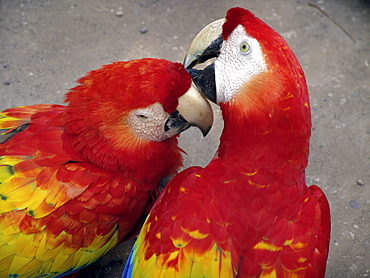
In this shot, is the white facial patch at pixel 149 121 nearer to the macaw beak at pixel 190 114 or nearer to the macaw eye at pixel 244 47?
the macaw beak at pixel 190 114

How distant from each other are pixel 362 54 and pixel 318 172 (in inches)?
42.2

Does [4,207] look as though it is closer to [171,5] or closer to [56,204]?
[56,204]

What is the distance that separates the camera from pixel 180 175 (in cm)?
164

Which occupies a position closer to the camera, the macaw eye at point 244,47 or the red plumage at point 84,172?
the macaw eye at point 244,47

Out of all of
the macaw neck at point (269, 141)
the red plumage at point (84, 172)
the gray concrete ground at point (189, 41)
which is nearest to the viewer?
the macaw neck at point (269, 141)

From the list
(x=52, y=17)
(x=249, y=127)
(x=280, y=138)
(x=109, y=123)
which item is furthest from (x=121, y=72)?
(x=52, y=17)

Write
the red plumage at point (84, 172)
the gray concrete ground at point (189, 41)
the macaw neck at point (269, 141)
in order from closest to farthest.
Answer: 1. the macaw neck at point (269, 141)
2. the red plumage at point (84, 172)
3. the gray concrete ground at point (189, 41)

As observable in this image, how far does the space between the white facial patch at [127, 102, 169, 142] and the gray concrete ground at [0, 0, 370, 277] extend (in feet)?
2.65

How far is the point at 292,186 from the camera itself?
1484 mm

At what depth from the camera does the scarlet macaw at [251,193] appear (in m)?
1.40

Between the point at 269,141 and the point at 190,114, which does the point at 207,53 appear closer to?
the point at 190,114

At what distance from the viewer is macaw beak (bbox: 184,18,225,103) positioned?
158 centimetres

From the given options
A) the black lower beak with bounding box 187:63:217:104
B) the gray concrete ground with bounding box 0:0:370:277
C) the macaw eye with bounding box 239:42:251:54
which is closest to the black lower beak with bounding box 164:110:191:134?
the black lower beak with bounding box 187:63:217:104

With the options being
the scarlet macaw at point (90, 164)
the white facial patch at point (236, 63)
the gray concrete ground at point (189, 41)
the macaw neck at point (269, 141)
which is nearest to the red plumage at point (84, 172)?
the scarlet macaw at point (90, 164)
